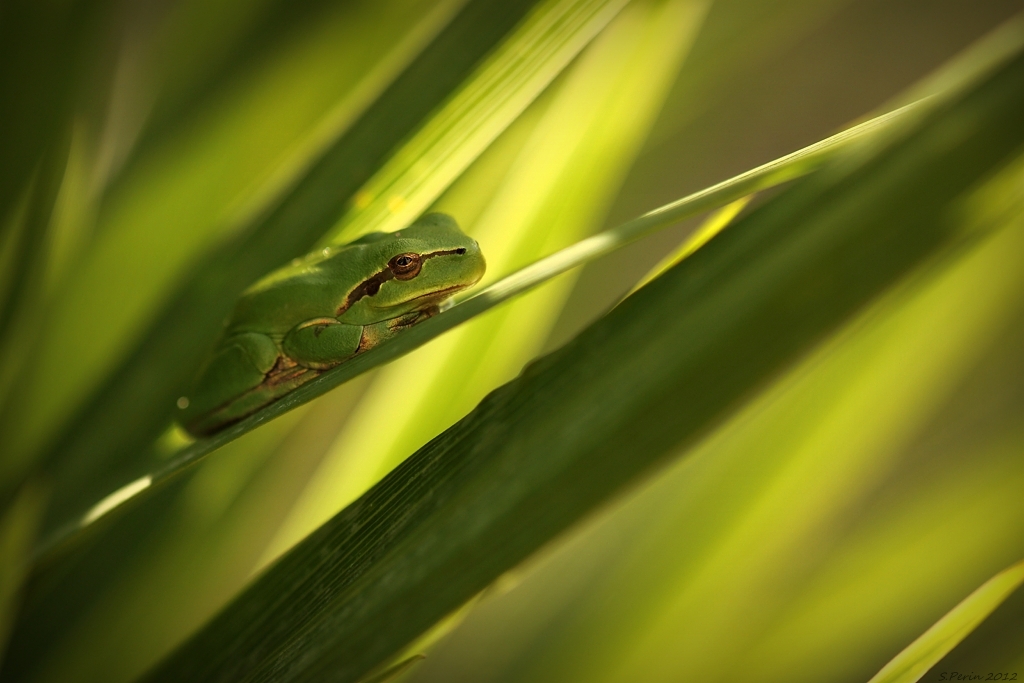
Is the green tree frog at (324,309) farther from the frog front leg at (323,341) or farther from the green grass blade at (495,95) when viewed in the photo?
the green grass blade at (495,95)

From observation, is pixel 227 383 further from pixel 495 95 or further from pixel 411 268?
pixel 495 95

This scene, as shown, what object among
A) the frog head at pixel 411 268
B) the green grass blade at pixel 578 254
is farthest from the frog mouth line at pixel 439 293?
the green grass blade at pixel 578 254

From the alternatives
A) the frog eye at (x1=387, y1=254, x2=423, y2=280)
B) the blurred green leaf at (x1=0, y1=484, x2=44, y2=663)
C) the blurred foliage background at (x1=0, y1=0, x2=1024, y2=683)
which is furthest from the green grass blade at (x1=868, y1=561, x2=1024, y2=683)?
the blurred green leaf at (x1=0, y1=484, x2=44, y2=663)

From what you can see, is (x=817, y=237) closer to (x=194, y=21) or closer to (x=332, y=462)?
(x=332, y=462)

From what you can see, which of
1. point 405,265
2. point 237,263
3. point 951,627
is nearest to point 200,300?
point 237,263

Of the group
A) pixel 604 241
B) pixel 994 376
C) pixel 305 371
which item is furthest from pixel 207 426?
pixel 994 376

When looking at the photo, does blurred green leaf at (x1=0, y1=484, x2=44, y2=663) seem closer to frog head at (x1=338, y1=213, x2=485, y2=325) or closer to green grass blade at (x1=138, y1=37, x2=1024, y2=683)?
green grass blade at (x1=138, y1=37, x2=1024, y2=683)
